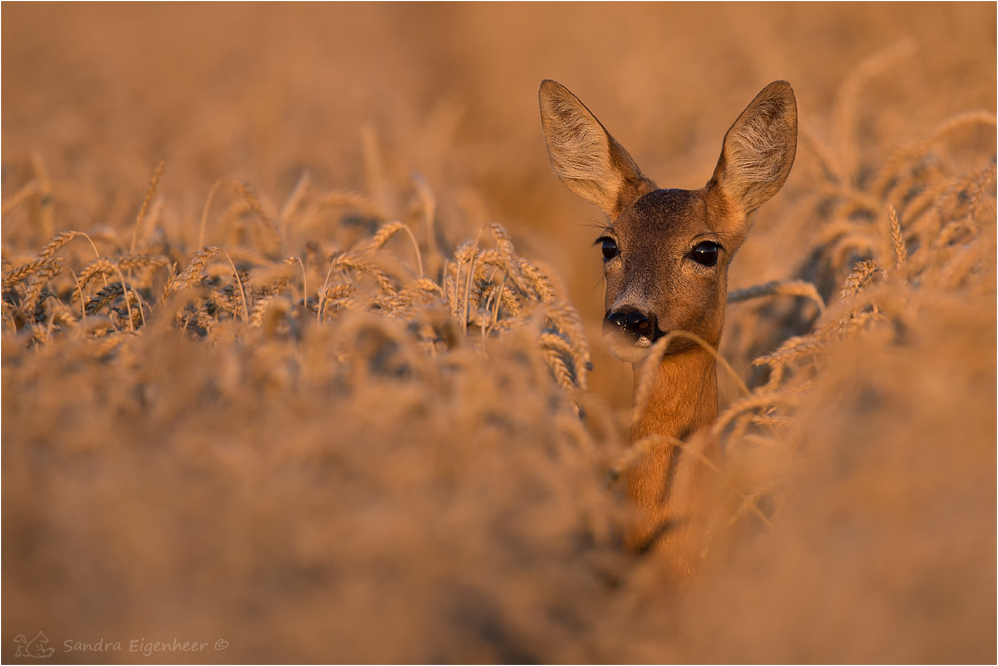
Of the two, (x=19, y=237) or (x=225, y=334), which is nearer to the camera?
(x=225, y=334)

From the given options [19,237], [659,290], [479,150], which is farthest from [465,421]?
[479,150]

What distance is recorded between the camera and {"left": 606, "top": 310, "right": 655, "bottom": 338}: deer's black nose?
164 inches

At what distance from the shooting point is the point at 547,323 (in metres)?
4.64

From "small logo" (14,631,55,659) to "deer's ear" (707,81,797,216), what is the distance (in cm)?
396

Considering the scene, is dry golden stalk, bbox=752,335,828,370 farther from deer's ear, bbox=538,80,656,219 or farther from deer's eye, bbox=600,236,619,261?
deer's ear, bbox=538,80,656,219

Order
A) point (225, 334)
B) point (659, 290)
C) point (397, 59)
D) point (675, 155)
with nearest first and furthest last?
point (225, 334), point (659, 290), point (675, 155), point (397, 59)

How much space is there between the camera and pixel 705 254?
473cm

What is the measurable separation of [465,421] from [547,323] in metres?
1.67

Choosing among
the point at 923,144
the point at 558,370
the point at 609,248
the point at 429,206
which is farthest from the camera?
the point at 429,206

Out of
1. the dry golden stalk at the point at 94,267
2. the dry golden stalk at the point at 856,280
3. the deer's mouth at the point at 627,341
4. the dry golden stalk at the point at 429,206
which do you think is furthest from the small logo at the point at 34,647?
the dry golden stalk at the point at 429,206

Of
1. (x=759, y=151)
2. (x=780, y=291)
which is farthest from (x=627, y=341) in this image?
(x=759, y=151)

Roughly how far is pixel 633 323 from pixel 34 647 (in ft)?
8.89

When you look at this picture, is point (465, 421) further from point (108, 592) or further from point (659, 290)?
point (659, 290)

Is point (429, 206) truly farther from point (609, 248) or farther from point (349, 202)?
point (609, 248)
